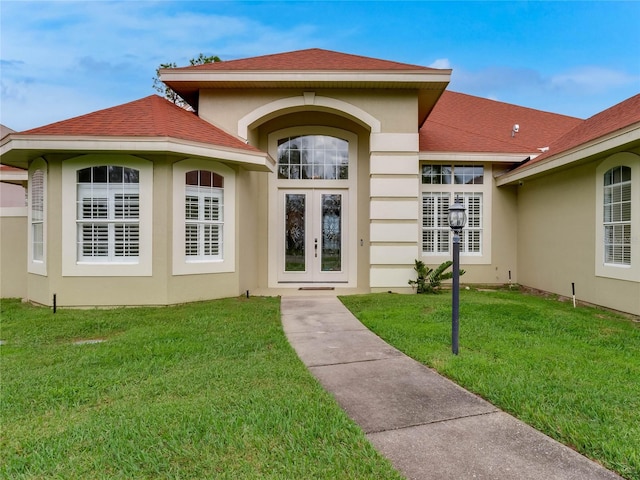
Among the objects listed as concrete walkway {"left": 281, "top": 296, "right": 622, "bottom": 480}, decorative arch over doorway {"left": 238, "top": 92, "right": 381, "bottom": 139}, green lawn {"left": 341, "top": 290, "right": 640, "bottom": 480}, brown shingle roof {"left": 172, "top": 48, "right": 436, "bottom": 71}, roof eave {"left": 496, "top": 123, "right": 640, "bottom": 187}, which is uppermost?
brown shingle roof {"left": 172, "top": 48, "right": 436, "bottom": 71}

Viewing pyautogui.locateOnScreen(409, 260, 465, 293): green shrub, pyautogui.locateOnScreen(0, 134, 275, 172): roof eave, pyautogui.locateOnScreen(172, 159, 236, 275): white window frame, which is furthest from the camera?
pyautogui.locateOnScreen(409, 260, 465, 293): green shrub

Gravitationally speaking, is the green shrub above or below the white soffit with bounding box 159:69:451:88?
below

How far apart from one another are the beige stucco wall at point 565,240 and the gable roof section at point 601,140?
1.73 ft

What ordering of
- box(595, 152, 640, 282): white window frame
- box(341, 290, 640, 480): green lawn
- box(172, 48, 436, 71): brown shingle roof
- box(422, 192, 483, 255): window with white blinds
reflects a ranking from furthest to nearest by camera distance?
box(422, 192, 483, 255): window with white blinds
box(172, 48, 436, 71): brown shingle roof
box(595, 152, 640, 282): white window frame
box(341, 290, 640, 480): green lawn

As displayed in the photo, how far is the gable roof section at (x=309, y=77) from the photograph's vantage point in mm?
8914

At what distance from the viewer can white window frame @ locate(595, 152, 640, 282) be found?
22.0 feet

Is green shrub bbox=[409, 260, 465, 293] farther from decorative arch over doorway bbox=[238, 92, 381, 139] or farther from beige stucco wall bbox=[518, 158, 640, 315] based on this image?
decorative arch over doorway bbox=[238, 92, 381, 139]

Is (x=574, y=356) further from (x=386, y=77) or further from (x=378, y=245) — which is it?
(x=386, y=77)

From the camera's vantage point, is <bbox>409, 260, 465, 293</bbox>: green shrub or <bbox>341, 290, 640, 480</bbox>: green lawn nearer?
<bbox>341, 290, 640, 480</bbox>: green lawn

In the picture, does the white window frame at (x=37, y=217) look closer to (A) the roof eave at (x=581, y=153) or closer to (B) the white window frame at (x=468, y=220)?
(B) the white window frame at (x=468, y=220)

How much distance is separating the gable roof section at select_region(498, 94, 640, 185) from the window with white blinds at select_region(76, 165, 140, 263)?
9.36 m

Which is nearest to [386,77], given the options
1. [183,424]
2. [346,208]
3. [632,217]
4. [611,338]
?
[346,208]

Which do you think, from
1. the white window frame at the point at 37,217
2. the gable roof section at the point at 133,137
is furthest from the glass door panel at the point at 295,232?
the white window frame at the point at 37,217

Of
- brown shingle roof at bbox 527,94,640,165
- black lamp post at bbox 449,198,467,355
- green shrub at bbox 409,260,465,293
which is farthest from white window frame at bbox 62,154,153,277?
brown shingle roof at bbox 527,94,640,165
